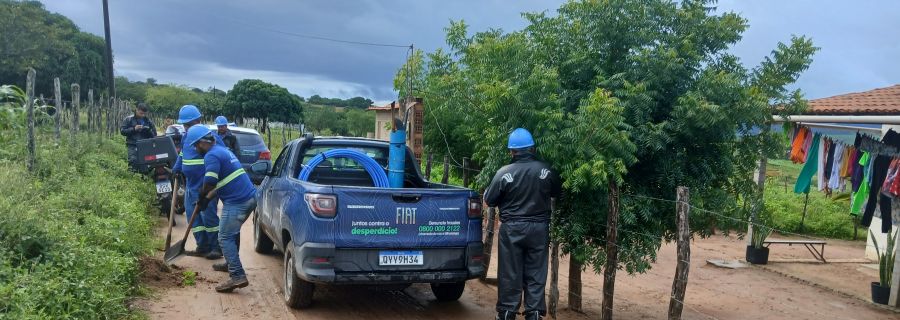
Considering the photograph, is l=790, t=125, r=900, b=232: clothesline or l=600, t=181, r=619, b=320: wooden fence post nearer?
l=600, t=181, r=619, b=320: wooden fence post

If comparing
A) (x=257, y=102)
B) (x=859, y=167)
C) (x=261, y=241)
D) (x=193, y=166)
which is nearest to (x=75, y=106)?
(x=261, y=241)

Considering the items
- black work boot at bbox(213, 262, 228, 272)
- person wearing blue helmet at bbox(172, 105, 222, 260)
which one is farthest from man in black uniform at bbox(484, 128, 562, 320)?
person wearing blue helmet at bbox(172, 105, 222, 260)

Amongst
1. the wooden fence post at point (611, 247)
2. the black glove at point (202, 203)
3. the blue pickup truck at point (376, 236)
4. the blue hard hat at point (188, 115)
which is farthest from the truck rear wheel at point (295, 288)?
the wooden fence post at point (611, 247)

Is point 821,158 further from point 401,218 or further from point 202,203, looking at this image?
point 202,203

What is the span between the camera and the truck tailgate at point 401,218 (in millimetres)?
5746

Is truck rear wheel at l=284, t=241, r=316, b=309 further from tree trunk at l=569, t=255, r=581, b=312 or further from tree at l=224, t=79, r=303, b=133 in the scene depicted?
tree at l=224, t=79, r=303, b=133

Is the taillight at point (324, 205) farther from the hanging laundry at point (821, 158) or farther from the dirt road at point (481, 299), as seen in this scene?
the hanging laundry at point (821, 158)

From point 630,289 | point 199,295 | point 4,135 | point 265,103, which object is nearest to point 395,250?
point 199,295

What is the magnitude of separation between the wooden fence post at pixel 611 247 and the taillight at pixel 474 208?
3.81 feet

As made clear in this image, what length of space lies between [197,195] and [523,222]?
4261 mm

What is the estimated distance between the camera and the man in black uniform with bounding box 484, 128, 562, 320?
5.70 meters

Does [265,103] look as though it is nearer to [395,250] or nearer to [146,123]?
[146,123]

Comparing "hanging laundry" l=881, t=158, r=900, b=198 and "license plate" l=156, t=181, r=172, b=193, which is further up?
"hanging laundry" l=881, t=158, r=900, b=198

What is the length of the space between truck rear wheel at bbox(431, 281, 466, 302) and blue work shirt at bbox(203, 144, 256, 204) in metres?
2.23
